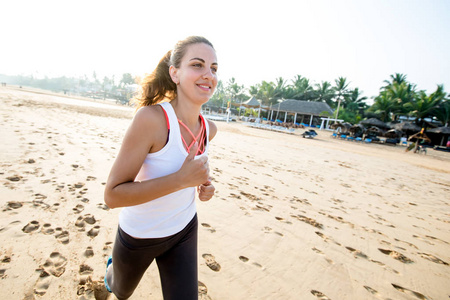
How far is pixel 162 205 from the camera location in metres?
1.28

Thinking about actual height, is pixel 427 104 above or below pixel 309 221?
above

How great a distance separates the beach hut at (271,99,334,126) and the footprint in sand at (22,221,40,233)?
40403 millimetres

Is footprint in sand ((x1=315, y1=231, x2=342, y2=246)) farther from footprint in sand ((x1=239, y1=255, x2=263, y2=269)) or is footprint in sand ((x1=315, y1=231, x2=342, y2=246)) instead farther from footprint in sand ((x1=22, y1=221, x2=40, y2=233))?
footprint in sand ((x1=22, y1=221, x2=40, y2=233))

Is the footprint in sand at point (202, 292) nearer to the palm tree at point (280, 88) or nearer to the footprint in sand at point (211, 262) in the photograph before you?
the footprint in sand at point (211, 262)

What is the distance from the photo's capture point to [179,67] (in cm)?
138

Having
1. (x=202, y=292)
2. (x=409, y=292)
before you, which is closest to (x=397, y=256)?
(x=409, y=292)

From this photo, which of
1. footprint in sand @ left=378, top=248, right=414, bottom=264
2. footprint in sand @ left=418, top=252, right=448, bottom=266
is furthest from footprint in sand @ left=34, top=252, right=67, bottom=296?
footprint in sand @ left=418, top=252, right=448, bottom=266

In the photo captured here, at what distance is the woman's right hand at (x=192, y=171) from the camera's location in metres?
1.11

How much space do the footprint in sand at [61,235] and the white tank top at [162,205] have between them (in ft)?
4.16

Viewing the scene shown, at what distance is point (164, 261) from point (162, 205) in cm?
36

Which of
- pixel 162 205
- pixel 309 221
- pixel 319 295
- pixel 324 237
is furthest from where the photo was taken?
pixel 309 221

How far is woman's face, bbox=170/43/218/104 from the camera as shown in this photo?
1.32m

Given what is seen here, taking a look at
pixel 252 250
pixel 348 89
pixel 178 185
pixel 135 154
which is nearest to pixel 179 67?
pixel 135 154

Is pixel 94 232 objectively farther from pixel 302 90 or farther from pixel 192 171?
pixel 302 90
